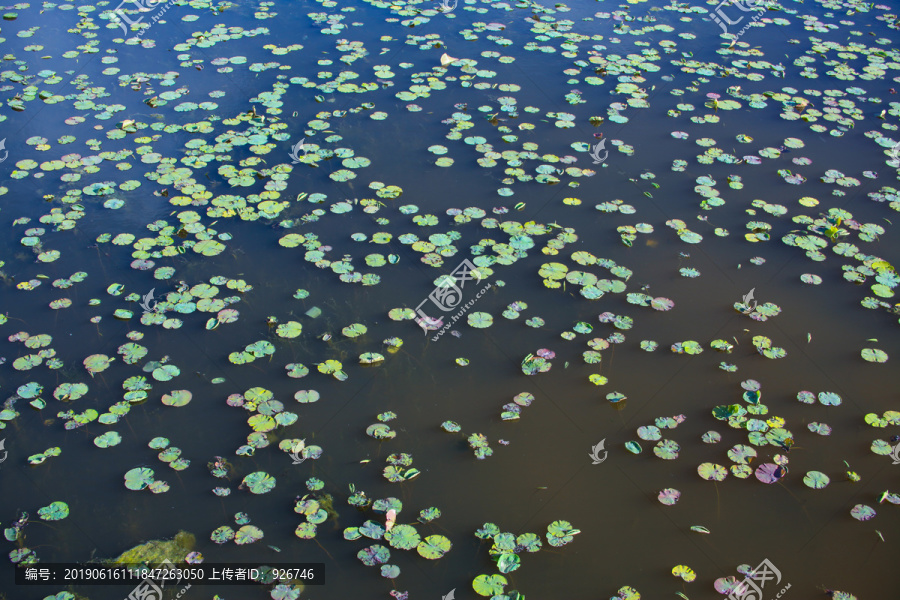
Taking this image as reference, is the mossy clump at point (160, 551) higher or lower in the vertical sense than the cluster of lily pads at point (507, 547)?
lower

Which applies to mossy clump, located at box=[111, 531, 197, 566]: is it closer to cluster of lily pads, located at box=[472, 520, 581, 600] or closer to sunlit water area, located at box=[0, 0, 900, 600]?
sunlit water area, located at box=[0, 0, 900, 600]

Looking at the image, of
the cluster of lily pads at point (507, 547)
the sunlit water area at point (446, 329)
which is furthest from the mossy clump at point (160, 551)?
the cluster of lily pads at point (507, 547)

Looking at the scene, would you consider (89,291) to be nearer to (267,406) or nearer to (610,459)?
(267,406)

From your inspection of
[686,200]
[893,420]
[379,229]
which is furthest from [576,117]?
[893,420]

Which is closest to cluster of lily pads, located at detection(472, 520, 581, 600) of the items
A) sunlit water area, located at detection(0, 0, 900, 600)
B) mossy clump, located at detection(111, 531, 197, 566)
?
sunlit water area, located at detection(0, 0, 900, 600)

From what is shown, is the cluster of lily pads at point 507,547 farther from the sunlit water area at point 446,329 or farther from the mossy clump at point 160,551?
the mossy clump at point 160,551

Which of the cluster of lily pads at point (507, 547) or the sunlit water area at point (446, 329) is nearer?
the cluster of lily pads at point (507, 547)
